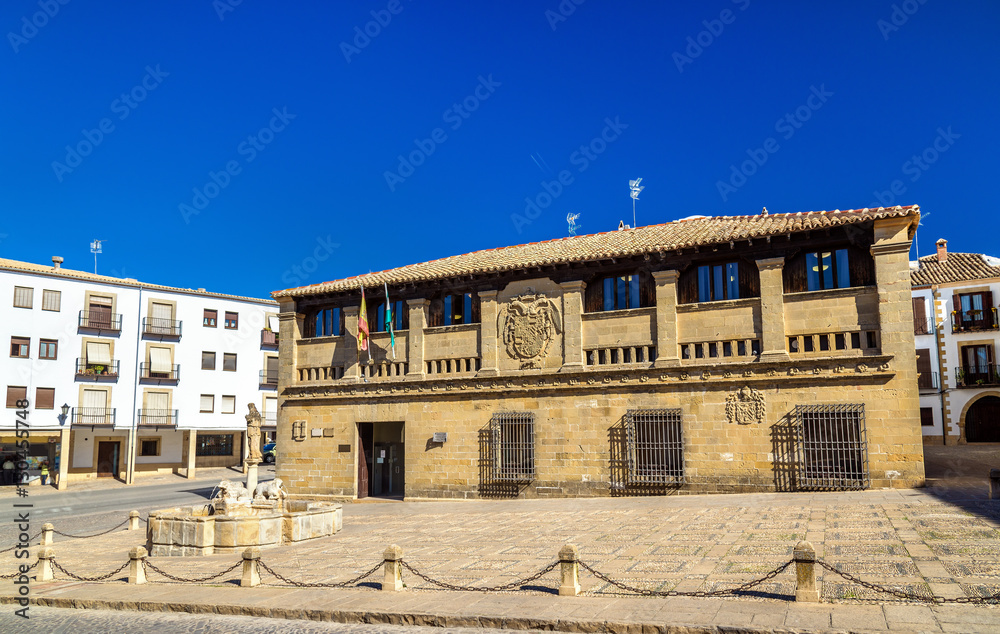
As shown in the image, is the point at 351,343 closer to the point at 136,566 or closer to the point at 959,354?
the point at 136,566

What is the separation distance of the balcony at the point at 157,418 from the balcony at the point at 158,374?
5.24ft

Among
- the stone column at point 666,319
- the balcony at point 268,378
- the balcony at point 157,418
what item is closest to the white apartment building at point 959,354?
the stone column at point 666,319

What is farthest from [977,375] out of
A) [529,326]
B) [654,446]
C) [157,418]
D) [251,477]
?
[157,418]

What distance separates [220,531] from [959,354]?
32.2 metres

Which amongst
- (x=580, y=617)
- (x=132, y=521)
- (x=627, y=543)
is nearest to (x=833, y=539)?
(x=627, y=543)

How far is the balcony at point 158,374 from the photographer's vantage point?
38031 mm

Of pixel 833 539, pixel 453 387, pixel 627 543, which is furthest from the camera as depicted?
pixel 453 387

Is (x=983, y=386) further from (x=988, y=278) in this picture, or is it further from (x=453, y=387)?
(x=453, y=387)

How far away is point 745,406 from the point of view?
60.4 ft

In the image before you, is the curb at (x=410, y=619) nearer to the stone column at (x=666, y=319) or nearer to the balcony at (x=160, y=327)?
the stone column at (x=666, y=319)

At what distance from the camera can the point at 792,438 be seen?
58.7ft

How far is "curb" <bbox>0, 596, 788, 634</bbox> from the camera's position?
7.45m

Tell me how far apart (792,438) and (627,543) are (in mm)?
7386

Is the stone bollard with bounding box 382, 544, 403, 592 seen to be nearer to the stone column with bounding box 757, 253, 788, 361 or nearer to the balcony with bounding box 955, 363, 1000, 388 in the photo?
the stone column with bounding box 757, 253, 788, 361
